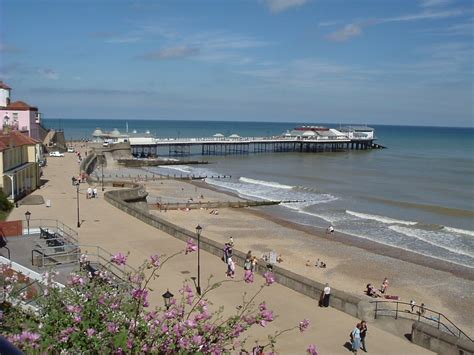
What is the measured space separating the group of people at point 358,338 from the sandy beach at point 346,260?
22.9 feet

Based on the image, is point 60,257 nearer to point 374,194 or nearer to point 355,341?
point 355,341

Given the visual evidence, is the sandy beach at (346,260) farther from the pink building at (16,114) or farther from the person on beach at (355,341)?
the pink building at (16,114)

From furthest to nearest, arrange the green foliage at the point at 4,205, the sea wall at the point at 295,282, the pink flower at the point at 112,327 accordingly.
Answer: the green foliage at the point at 4,205, the sea wall at the point at 295,282, the pink flower at the point at 112,327

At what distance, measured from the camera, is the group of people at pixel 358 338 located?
11.6 m

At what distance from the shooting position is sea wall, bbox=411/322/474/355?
450 inches

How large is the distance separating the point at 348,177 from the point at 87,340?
2300 inches

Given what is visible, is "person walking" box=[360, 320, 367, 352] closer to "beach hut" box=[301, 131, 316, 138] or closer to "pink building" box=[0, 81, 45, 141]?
"pink building" box=[0, 81, 45, 141]

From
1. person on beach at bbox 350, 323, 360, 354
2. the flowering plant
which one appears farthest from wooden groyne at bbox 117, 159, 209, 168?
the flowering plant

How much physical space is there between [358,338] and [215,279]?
5.92m

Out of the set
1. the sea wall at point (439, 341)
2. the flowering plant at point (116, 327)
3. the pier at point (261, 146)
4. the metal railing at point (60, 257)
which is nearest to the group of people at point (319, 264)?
the sea wall at point (439, 341)

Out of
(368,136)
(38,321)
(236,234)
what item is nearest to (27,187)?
(236,234)

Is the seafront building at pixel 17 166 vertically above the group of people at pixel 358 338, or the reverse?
the seafront building at pixel 17 166

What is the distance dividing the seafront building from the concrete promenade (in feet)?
4.66

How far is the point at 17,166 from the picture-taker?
30172 millimetres
